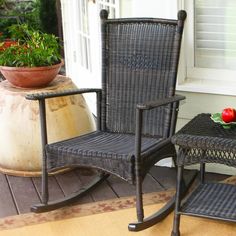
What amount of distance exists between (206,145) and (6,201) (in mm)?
1372

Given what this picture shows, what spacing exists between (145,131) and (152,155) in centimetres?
44

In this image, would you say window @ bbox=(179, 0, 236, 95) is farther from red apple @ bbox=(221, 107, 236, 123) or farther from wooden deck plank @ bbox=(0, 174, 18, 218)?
wooden deck plank @ bbox=(0, 174, 18, 218)

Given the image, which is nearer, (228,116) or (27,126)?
(228,116)

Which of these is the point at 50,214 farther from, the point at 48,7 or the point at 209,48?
the point at 48,7

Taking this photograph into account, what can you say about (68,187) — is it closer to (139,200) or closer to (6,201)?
(6,201)

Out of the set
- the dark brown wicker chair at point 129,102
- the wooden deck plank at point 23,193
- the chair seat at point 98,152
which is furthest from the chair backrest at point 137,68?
the wooden deck plank at point 23,193

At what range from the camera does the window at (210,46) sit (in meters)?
3.23

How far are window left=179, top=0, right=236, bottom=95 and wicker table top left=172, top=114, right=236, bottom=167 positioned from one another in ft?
2.15

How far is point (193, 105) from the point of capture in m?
3.38

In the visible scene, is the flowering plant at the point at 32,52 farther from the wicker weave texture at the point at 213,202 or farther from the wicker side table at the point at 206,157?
the wicker weave texture at the point at 213,202

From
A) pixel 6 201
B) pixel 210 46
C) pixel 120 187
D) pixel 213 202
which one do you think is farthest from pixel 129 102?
pixel 6 201

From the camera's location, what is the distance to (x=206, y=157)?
2.53 metres

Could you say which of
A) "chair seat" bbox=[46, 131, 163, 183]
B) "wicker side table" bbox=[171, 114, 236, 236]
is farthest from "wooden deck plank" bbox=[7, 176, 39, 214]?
"wicker side table" bbox=[171, 114, 236, 236]

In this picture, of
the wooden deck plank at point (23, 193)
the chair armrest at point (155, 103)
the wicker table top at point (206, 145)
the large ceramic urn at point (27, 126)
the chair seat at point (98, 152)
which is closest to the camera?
the wicker table top at point (206, 145)
